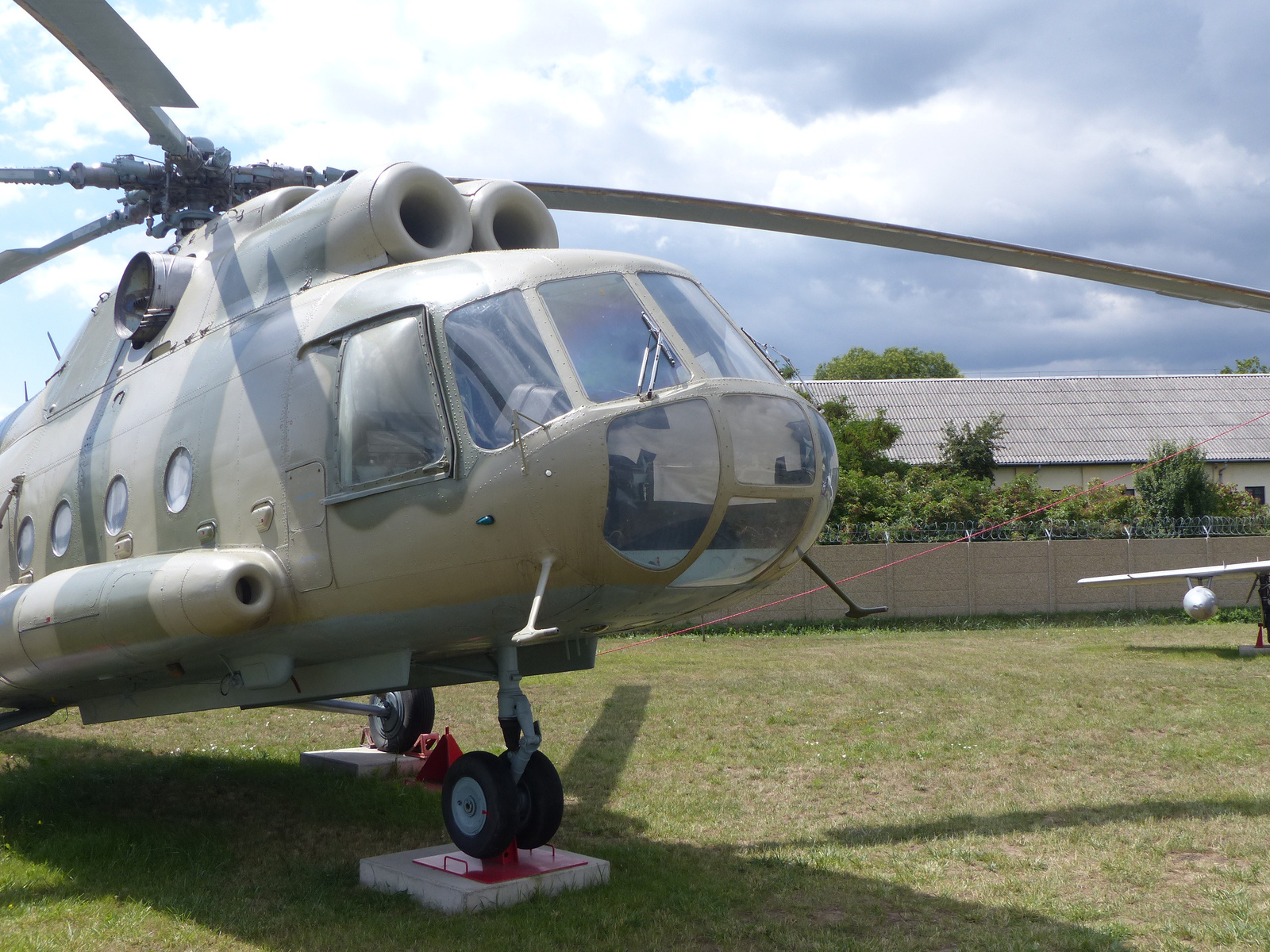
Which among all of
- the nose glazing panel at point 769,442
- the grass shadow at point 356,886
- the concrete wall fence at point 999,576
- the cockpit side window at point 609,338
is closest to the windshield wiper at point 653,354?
the cockpit side window at point 609,338

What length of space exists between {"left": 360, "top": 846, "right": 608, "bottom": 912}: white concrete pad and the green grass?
0.10 metres

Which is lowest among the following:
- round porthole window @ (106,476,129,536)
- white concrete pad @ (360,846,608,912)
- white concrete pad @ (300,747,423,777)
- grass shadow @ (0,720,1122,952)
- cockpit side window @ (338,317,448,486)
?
white concrete pad @ (300,747,423,777)

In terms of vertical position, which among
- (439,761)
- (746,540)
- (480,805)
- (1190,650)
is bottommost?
(1190,650)

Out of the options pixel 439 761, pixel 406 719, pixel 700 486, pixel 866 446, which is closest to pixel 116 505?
pixel 439 761

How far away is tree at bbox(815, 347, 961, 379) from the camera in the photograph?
7150cm

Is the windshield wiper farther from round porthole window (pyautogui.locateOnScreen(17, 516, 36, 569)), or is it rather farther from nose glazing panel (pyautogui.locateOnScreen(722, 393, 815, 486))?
round porthole window (pyautogui.locateOnScreen(17, 516, 36, 569))

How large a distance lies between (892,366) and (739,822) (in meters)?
67.1

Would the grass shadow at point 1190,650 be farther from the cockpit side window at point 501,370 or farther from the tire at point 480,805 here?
the cockpit side window at point 501,370

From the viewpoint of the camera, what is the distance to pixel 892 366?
235ft

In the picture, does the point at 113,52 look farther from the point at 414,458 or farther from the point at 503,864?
the point at 503,864

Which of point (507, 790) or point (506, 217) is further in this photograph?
point (506, 217)

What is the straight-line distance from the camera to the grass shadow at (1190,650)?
15.8 meters

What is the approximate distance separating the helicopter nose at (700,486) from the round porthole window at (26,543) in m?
4.72

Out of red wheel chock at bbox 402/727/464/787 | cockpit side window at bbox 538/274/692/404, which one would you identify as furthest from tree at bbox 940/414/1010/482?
cockpit side window at bbox 538/274/692/404
